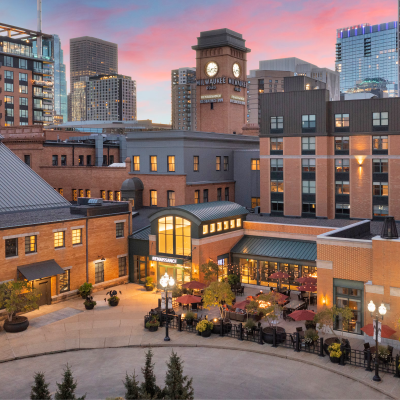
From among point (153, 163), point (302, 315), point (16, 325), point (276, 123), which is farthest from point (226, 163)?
point (16, 325)

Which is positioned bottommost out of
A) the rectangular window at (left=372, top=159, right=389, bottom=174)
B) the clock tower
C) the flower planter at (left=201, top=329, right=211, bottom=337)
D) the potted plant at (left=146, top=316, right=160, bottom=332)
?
the flower planter at (left=201, top=329, right=211, bottom=337)

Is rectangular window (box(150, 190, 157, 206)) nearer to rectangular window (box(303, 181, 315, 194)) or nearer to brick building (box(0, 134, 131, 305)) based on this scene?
brick building (box(0, 134, 131, 305))

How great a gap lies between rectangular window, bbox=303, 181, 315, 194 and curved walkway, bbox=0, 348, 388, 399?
32482 millimetres

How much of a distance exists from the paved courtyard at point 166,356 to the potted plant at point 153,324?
42cm

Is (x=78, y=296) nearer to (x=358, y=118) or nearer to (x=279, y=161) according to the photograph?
(x=279, y=161)

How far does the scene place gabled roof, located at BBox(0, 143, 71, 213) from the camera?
41.4 m

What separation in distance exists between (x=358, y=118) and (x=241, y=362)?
35.8m

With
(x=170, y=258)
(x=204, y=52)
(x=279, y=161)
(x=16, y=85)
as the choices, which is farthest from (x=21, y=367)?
(x=16, y=85)

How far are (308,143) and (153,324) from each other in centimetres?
3289

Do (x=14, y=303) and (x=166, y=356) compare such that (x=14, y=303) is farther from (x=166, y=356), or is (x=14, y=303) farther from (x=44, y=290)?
(x=166, y=356)

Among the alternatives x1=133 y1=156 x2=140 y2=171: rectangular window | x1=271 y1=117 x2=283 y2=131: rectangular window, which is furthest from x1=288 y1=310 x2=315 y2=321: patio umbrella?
x1=133 y1=156 x2=140 y2=171: rectangular window

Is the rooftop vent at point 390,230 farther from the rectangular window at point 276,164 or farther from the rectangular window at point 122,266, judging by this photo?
the rectangular window at point 276,164

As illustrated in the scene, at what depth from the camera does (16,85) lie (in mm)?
123688

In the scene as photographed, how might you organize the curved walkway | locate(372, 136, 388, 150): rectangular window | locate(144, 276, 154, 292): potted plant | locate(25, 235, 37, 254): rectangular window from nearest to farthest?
the curved walkway, locate(25, 235, 37, 254): rectangular window, locate(144, 276, 154, 292): potted plant, locate(372, 136, 388, 150): rectangular window
